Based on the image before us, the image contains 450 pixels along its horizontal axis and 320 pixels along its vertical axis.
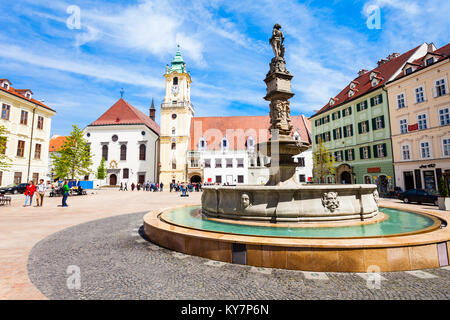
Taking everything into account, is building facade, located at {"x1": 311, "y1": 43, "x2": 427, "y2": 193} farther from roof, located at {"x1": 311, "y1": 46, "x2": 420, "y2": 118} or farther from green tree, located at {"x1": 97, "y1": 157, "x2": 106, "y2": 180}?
green tree, located at {"x1": 97, "y1": 157, "x2": 106, "y2": 180}

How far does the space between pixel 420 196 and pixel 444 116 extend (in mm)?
9718

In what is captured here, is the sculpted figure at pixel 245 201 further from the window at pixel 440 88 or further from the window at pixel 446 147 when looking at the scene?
the window at pixel 440 88

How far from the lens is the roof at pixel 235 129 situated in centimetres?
4588

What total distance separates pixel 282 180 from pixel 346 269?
15.5ft

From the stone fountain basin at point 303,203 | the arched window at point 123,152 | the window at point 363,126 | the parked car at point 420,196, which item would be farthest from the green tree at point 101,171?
the parked car at point 420,196

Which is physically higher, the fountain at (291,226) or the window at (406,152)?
the window at (406,152)

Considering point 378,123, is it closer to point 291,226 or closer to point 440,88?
point 440,88

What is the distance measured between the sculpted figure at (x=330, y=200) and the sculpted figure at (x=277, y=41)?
6.14 meters

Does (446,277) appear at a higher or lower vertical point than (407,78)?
lower

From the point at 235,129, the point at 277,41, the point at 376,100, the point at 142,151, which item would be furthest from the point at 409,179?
the point at 142,151
